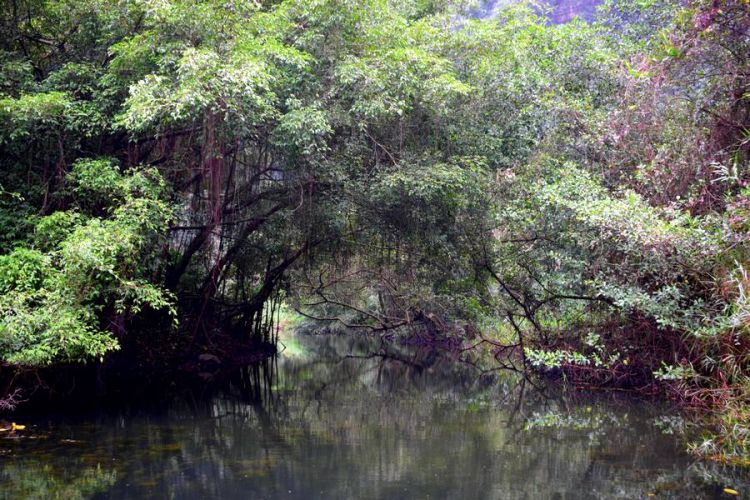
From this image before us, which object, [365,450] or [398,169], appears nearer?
[365,450]

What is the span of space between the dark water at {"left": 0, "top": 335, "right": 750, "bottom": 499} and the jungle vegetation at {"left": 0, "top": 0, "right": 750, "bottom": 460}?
0.89 meters

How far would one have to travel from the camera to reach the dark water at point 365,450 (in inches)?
240

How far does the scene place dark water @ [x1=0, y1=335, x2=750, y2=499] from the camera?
610 centimetres

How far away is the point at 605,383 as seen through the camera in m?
11.1

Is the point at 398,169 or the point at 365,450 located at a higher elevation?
the point at 398,169

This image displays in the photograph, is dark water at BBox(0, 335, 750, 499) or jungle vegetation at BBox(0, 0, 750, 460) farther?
jungle vegetation at BBox(0, 0, 750, 460)

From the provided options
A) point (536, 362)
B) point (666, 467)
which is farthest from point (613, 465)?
point (536, 362)

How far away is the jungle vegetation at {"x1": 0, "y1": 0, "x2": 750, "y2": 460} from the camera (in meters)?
8.17

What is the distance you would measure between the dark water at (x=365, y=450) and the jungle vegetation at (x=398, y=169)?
34.9 inches

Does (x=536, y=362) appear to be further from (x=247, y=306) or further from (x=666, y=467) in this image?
(x=247, y=306)

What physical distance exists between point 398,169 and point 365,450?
4.58 metres

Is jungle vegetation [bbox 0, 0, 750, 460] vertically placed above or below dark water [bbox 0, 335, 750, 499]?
above

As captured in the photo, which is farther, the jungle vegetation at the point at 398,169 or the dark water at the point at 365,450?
the jungle vegetation at the point at 398,169

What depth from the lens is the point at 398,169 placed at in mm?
10617
